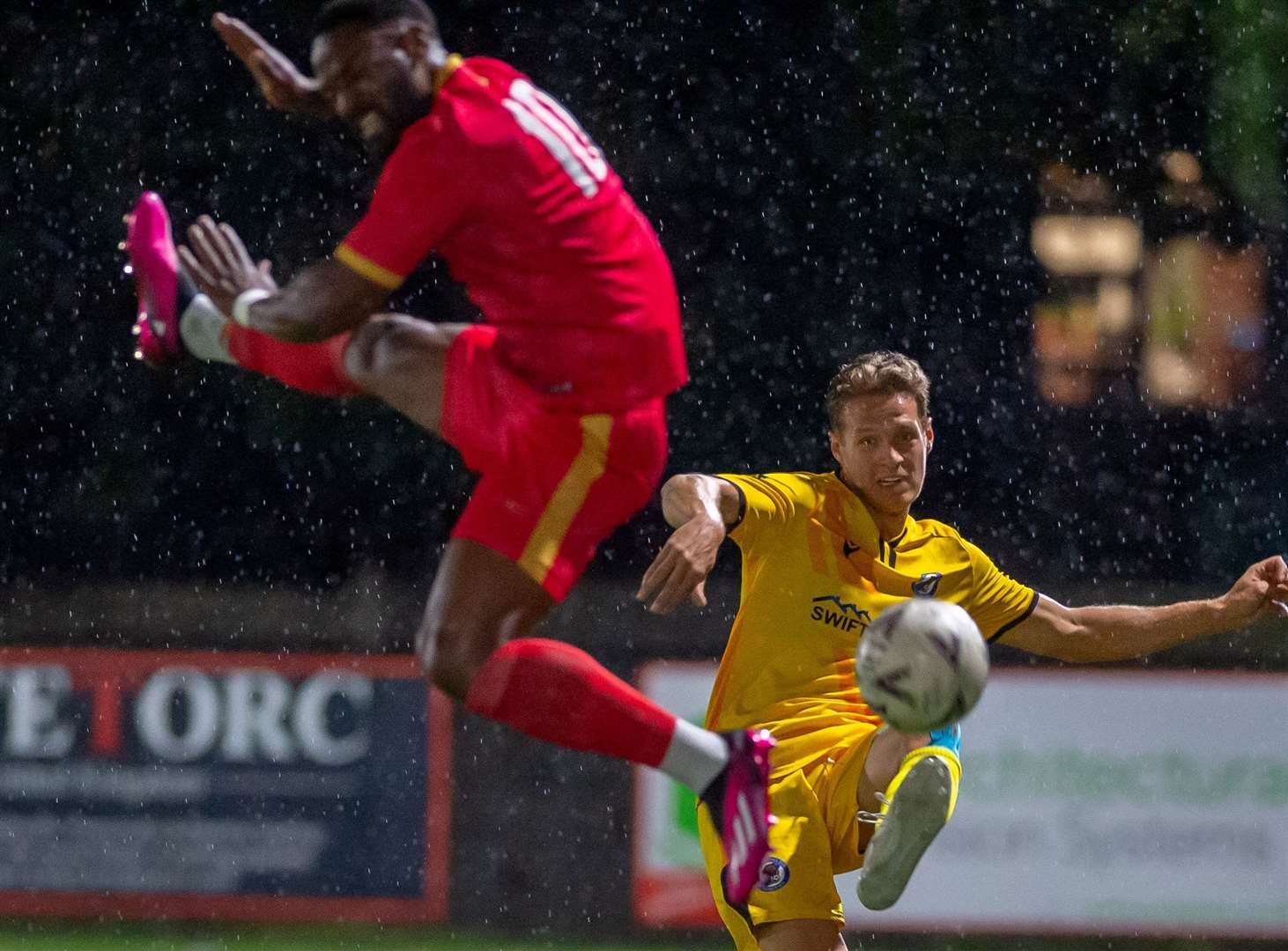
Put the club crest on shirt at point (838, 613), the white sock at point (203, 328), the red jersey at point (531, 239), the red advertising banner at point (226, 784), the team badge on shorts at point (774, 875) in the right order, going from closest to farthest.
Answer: the red jersey at point (531, 239), the white sock at point (203, 328), the team badge on shorts at point (774, 875), the club crest on shirt at point (838, 613), the red advertising banner at point (226, 784)

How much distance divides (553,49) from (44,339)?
2.27m

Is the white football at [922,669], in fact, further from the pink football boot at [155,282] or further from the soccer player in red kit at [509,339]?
the pink football boot at [155,282]

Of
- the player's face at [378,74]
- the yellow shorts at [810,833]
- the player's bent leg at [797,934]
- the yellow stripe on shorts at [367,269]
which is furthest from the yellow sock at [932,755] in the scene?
the player's face at [378,74]

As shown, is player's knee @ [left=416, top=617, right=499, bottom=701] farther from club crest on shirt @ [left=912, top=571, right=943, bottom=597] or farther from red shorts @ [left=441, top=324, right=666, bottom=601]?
club crest on shirt @ [left=912, top=571, right=943, bottom=597]

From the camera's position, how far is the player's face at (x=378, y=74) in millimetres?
2932

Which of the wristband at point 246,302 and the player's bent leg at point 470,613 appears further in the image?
the wristband at point 246,302

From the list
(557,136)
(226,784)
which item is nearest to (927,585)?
(557,136)

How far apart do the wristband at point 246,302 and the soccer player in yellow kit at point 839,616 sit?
973 millimetres

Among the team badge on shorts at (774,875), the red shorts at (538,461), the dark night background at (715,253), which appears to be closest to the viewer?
the red shorts at (538,461)

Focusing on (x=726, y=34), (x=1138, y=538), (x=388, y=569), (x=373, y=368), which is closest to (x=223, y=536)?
(x=388, y=569)

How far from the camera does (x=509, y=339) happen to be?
3049mm

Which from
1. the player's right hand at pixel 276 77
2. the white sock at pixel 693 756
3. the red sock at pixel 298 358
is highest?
A: the player's right hand at pixel 276 77

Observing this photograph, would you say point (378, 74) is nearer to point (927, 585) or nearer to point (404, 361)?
point (404, 361)

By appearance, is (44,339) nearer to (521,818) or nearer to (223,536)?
(223,536)
